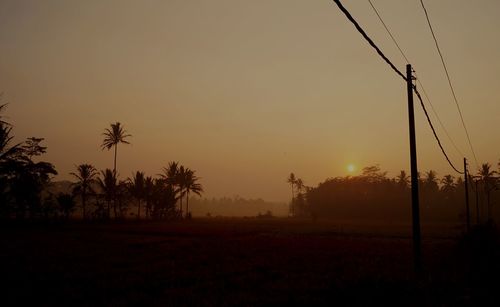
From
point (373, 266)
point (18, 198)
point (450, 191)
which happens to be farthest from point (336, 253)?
point (450, 191)

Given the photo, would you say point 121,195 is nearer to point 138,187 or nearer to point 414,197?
point 138,187

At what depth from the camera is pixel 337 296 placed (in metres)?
11.6

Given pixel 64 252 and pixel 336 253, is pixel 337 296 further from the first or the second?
pixel 64 252

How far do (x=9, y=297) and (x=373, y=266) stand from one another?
574 inches

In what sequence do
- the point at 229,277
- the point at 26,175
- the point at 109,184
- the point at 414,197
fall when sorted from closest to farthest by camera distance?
the point at 414,197 → the point at 229,277 → the point at 26,175 → the point at 109,184

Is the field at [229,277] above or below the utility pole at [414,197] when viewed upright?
below

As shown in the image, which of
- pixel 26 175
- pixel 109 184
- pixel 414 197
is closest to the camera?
pixel 414 197

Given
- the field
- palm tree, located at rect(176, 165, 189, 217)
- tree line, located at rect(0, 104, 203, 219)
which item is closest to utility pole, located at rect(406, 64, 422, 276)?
the field

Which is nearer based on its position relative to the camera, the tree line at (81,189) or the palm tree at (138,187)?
the tree line at (81,189)

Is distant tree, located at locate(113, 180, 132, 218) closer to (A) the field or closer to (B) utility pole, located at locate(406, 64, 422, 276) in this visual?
(A) the field

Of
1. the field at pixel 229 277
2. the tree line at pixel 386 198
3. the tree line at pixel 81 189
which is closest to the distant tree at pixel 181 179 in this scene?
the tree line at pixel 81 189

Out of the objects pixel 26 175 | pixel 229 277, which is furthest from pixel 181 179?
pixel 229 277

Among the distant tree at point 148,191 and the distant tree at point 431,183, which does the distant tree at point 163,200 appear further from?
the distant tree at point 431,183

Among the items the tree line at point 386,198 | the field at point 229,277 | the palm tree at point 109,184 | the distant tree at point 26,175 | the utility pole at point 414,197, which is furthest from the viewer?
the tree line at point 386,198
